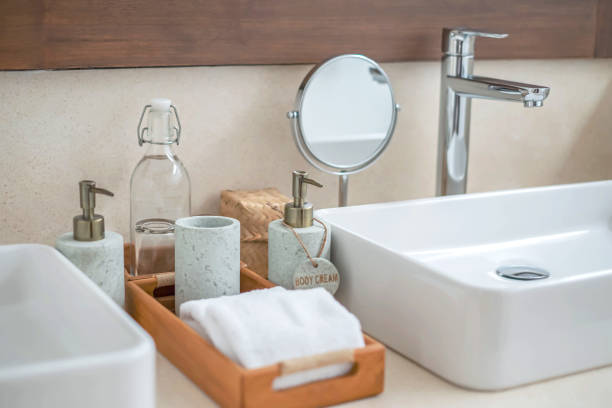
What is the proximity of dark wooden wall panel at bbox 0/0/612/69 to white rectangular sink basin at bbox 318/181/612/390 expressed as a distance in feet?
0.90

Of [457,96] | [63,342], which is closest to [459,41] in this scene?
[457,96]

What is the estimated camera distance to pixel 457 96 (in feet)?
4.00

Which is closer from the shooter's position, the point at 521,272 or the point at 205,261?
the point at 205,261

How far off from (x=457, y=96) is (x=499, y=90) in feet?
0.40

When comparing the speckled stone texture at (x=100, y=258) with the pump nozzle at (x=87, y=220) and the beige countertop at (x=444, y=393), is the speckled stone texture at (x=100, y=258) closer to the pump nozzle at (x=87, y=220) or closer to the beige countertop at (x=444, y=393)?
the pump nozzle at (x=87, y=220)

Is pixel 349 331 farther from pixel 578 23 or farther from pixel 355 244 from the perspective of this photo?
pixel 578 23

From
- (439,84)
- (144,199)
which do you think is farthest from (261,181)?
(439,84)

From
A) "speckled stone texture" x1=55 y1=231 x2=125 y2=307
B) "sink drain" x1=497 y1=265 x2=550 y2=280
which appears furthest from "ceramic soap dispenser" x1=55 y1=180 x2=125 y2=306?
"sink drain" x1=497 y1=265 x2=550 y2=280

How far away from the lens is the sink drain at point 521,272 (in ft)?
3.61

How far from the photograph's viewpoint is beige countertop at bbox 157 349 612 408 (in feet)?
2.49

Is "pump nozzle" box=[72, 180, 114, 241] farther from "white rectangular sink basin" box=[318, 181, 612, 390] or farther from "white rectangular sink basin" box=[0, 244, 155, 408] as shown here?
"white rectangular sink basin" box=[318, 181, 612, 390]

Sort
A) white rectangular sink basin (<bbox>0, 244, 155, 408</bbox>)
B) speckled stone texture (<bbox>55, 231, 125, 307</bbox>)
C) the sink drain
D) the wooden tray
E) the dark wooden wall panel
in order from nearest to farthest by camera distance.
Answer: white rectangular sink basin (<bbox>0, 244, 155, 408</bbox>)
the wooden tray
speckled stone texture (<bbox>55, 231, 125, 307</bbox>)
the dark wooden wall panel
the sink drain

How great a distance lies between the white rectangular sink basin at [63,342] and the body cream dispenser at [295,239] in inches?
10.4

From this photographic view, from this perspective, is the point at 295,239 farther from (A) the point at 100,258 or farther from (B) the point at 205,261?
(A) the point at 100,258
